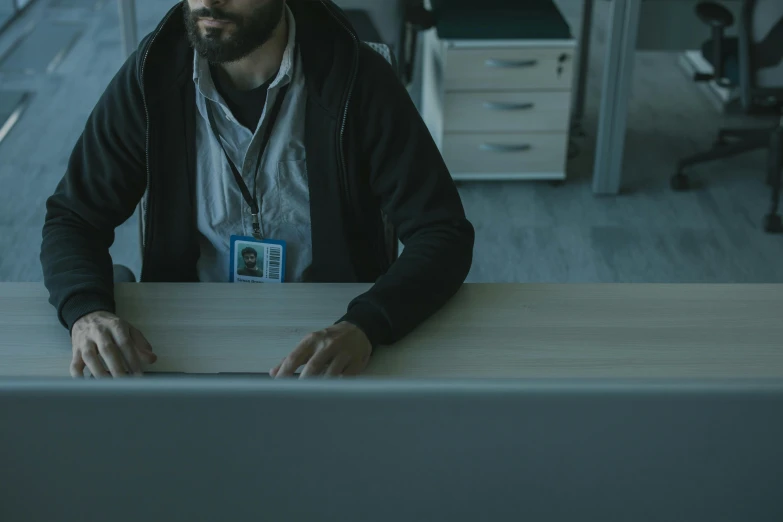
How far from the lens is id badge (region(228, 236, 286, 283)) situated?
1.59m

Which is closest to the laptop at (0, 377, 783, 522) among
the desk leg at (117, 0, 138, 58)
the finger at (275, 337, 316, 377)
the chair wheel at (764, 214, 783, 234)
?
the finger at (275, 337, 316, 377)

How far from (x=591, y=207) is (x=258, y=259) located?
2.16 metres

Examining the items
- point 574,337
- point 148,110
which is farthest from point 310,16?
point 574,337

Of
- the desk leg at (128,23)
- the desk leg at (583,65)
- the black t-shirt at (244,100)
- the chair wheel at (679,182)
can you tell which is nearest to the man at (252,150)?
the black t-shirt at (244,100)

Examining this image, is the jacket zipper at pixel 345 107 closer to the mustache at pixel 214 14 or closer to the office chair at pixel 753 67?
the mustache at pixel 214 14

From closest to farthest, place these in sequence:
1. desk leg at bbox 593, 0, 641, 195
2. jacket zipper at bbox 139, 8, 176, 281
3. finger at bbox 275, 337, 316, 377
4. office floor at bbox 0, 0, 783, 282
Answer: finger at bbox 275, 337, 316, 377
jacket zipper at bbox 139, 8, 176, 281
office floor at bbox 0, 0, 783, 282
desk leg at bbox 593, 0, 641, 195

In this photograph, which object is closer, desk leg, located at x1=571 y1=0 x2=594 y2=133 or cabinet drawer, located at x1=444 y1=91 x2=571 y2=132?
cabinet drawer, located at x1=444 y1=91 x2=571 y2=132

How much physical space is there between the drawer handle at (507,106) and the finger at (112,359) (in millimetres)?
2451

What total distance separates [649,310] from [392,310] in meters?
0.37

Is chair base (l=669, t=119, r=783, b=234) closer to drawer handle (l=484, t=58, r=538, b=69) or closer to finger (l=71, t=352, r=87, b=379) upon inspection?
drawer handle (l=484, t=58, r=538, b=69)

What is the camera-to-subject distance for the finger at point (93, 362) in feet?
4.04

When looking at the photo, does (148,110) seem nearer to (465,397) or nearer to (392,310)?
(392,310)

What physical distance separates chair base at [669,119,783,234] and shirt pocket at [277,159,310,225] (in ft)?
7.29

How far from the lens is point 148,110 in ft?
5.08
